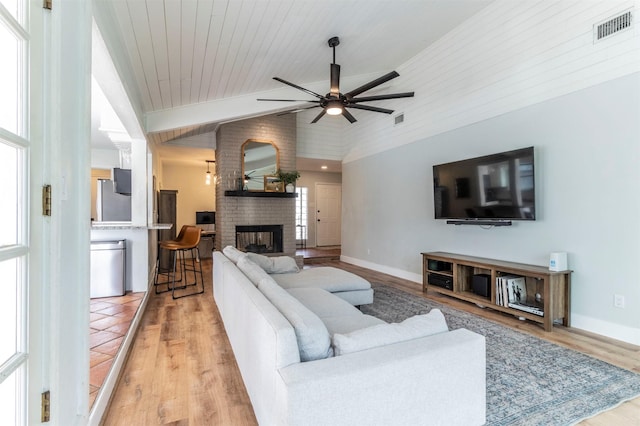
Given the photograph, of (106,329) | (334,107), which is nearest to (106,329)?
(106,329)

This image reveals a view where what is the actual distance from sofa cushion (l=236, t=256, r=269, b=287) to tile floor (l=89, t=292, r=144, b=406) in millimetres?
1076

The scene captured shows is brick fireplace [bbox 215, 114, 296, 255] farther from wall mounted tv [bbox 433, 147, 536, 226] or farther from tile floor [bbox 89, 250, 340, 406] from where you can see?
wall mounted tv [bbox 433, 147, 536, 226]

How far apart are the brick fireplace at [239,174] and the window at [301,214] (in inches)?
95.1

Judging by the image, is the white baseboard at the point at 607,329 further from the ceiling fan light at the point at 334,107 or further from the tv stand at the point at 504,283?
the ceiling fan light at the point at 334,107

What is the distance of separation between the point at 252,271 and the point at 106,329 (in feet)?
4.97

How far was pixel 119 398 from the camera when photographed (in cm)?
194

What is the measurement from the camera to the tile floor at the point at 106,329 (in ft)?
6.55

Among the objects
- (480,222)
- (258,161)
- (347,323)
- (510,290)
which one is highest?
(258,161)

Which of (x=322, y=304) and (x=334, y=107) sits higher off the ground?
(x=334, y=107)

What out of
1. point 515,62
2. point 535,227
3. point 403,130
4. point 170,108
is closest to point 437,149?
point 403,130

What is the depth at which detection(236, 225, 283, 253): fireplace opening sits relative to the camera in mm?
6527

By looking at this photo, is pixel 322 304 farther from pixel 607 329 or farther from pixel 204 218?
pixel 204 218

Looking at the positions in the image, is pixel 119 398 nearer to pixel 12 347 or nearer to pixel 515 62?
pixel 12 347

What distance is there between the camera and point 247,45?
10.4 ft
